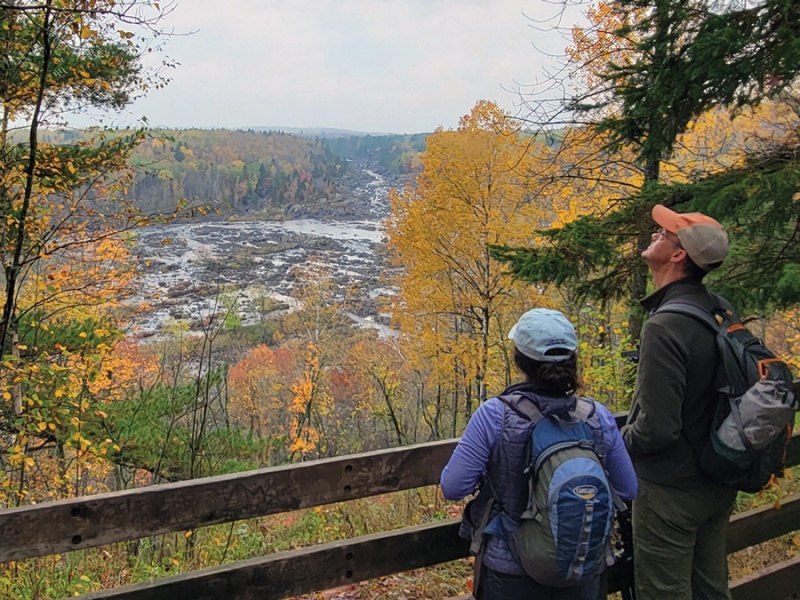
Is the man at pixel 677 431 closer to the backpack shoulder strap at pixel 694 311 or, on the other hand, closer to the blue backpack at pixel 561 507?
the backpack shoulder strap at pixel 694 311

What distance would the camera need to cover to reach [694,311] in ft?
6.91

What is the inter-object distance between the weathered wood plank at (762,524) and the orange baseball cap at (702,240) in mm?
1557

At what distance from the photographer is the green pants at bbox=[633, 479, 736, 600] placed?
217cm

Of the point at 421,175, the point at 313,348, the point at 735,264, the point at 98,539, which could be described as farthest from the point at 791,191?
the point at 313,348

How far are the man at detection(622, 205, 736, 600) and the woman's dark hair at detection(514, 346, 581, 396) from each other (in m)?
0.38

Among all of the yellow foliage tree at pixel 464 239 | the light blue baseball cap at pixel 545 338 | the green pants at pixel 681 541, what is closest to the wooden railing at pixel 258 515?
the green pants at pixel 681 541

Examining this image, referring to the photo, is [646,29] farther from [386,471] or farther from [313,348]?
[313,348]

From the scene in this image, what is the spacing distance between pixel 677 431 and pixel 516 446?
2.26 ft

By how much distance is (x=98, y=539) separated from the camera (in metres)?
1.90

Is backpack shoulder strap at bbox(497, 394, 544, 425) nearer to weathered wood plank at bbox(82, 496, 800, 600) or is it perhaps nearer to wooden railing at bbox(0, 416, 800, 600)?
wooden railing at bbox(0, 416, 800, 600)

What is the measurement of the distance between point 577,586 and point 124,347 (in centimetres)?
2481

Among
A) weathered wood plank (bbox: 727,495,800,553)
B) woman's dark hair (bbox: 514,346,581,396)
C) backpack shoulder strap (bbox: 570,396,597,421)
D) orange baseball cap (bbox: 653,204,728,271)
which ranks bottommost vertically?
weathered wood plank (bbox: 727,495,800,553)

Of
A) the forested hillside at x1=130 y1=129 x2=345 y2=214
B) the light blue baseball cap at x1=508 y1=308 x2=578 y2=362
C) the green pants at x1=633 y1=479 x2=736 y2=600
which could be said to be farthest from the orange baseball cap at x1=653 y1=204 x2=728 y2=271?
the forested hillside at x1=130 y1=129 x2=345 y2=214

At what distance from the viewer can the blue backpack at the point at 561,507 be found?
1720mm
